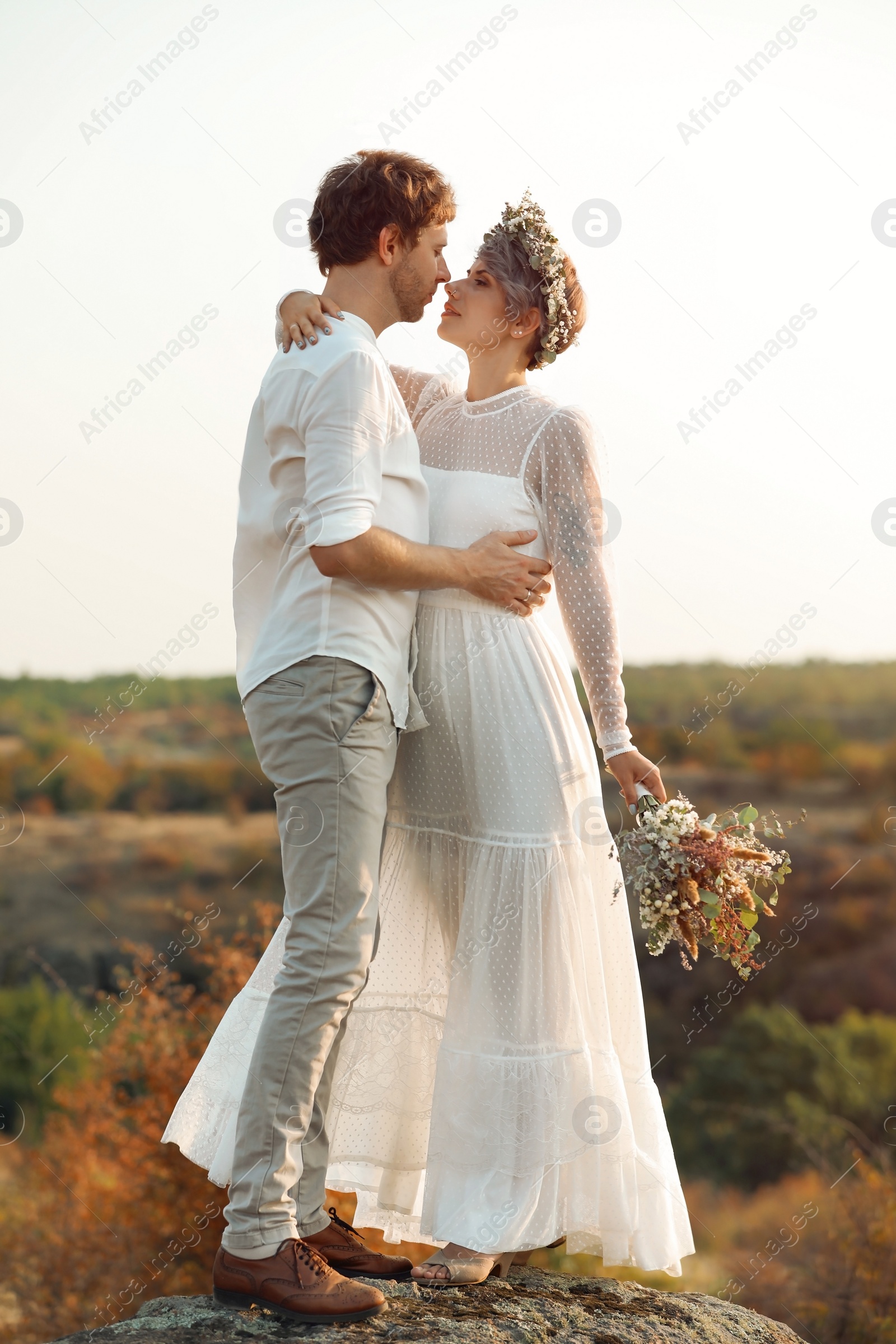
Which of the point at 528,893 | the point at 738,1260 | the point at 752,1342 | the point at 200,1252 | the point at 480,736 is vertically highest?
the point at 480,736

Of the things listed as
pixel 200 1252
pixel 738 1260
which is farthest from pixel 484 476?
pixel 738 1260

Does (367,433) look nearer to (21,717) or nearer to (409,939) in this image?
(409,939)

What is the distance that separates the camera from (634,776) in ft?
8.62

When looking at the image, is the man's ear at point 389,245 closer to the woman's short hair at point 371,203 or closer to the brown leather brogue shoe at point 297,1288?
the woman's short hair at point 371,203

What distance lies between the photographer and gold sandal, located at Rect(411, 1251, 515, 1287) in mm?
2408

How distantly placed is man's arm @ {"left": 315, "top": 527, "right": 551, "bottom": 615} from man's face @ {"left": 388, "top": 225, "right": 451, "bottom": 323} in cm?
53

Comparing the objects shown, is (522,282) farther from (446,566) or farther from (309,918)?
(309,918)

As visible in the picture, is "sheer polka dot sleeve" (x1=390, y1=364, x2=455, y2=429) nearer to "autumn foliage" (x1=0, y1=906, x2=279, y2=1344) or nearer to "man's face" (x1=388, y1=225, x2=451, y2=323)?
"man's face" (x1=388, y1=225, x2=451, y2=323)

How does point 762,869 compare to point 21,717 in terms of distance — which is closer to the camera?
point 762,869

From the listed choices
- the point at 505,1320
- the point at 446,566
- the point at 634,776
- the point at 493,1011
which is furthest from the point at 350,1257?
the point at 446,566

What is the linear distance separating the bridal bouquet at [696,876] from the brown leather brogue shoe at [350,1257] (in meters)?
0.87

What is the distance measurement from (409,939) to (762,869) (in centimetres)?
84

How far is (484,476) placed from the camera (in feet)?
8.61

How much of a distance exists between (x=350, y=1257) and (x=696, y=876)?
42.7 inches
